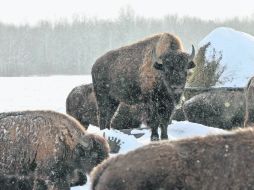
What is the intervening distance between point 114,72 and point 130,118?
7.53 ft

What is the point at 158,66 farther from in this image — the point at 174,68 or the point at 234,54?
the point at 234,54

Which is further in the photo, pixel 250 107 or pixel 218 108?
pixel 218 108

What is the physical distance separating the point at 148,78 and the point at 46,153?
468 cm

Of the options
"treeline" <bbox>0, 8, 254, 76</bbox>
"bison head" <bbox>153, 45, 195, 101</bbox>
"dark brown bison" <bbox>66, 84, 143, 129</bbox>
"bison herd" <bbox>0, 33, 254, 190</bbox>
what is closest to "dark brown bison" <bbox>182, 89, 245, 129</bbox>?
"bison herd" <bbox>0, 33, 254, 190</bbox>

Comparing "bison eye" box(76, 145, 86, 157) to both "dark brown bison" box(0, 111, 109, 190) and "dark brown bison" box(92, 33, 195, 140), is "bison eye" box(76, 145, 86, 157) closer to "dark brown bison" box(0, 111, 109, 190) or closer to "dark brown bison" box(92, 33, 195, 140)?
"dark brown bison" box(0, 111, 109, 190)

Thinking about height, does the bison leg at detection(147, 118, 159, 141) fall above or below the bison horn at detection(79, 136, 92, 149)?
below

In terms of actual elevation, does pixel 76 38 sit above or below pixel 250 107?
below

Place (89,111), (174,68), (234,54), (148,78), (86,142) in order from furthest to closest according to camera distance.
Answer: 1. (234,54)
2. (89,111)
3. (148,78)
4. (174,68)
5. (86,142)

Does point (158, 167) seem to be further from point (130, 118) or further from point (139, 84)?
point (130, 118)

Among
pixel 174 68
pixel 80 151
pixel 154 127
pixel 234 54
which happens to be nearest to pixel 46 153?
pixel 80 151

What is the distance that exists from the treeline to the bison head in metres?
70.8

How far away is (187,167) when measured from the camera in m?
3.44

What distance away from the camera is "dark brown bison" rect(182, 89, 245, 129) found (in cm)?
1492

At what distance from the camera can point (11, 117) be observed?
6.69 meters
